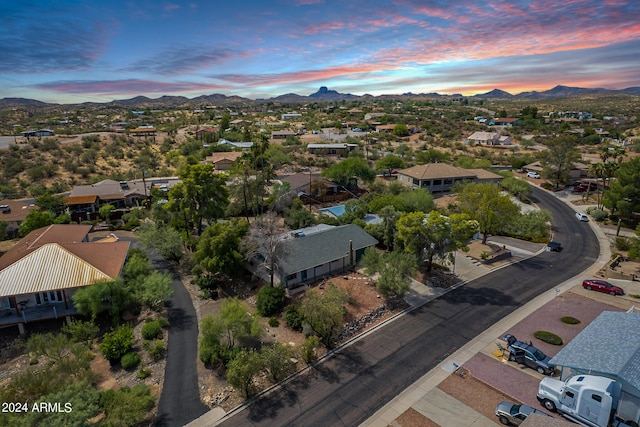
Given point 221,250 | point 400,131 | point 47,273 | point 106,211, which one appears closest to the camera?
point 47,273

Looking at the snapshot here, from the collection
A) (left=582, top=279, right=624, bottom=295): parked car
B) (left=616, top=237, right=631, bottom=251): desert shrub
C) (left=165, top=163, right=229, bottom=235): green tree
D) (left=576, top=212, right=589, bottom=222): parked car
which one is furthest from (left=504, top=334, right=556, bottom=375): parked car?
(left=576, top=212, right=589, bottom=222): parked car

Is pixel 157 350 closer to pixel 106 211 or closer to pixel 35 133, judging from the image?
pixel 106 211

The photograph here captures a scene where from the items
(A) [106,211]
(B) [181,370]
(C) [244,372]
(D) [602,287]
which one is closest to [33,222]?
(A) [106,211]

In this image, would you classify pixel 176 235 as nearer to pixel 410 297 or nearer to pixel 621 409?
pixel 410 297

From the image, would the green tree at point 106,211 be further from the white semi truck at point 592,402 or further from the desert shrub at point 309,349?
the white semi truck at point 592,402

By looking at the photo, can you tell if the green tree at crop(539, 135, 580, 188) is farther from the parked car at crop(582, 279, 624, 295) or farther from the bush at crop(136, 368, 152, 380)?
the bush at crop(136, 368, 152, 380)
